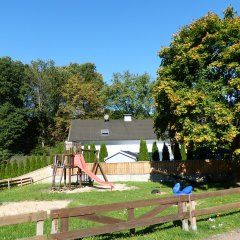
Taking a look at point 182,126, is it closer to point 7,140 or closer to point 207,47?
point 207,47

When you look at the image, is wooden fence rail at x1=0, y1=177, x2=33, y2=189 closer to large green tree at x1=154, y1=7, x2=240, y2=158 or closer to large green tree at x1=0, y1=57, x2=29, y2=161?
large green tree at x1=154, y1=7, x2=240, y2=158

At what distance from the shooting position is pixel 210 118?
2150 cm

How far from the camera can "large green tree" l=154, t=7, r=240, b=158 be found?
2102cm

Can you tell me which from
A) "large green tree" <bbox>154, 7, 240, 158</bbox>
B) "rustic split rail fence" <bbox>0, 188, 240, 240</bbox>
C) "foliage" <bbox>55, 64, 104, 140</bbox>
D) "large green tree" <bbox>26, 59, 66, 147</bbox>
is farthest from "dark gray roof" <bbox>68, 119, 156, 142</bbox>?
"rustic split rail fence" <bbox>0, 188, 240, 240</bbox>

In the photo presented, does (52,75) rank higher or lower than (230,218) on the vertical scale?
higher

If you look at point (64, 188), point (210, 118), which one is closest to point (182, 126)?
point (210, 118)

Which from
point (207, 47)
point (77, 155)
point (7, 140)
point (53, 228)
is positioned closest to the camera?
point (53, 228)

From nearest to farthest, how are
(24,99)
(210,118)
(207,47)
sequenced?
(210,118), (207,47), (24,99)

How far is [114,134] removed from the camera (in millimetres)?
51344

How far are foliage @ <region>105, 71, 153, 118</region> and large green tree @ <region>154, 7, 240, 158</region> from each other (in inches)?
1682

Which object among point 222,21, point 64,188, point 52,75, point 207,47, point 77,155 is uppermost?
point 52,75

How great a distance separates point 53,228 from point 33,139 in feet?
199

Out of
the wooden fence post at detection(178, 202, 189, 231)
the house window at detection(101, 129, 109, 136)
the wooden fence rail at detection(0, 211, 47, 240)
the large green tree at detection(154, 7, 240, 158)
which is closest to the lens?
the wooden fence rail at detection(0, 211, 47, 240)

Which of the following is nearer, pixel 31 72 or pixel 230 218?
pixel 230 218
